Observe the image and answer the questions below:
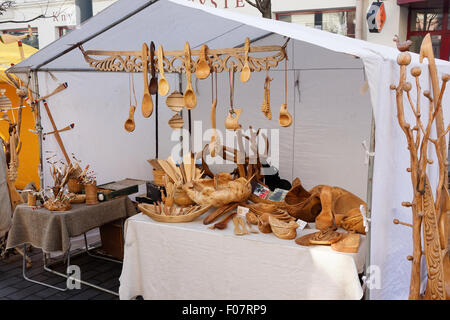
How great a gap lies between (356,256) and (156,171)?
83.2 inches

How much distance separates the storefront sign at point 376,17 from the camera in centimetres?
630

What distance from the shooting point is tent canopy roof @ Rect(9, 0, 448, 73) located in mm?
2910

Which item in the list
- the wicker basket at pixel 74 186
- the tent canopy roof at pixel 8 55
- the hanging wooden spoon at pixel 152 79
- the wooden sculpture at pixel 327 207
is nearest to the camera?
the wooden sculpture at pixel 327 207

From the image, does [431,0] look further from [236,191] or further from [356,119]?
[236,191]

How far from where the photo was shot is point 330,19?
7098 mm

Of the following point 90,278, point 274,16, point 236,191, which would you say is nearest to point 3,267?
point 90,278

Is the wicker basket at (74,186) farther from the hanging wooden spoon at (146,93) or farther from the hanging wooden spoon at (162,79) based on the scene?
the hanging wooden spoon at (162,79)

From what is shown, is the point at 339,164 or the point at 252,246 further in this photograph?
the point at 339,164

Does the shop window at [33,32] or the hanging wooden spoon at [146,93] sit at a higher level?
the shop window at [33,32]

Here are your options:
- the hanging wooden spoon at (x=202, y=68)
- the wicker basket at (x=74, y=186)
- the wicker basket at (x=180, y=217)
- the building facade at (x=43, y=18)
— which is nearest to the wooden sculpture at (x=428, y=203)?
the wicker basket at (x=180, y=217)

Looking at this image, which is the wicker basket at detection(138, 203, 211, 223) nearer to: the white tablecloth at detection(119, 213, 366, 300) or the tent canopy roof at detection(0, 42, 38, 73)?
the white tablecloth at detection(119, 213, 366, 300)

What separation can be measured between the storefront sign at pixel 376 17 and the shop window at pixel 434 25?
476mm

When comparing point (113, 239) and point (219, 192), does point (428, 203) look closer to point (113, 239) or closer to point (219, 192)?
point (219, 192)
